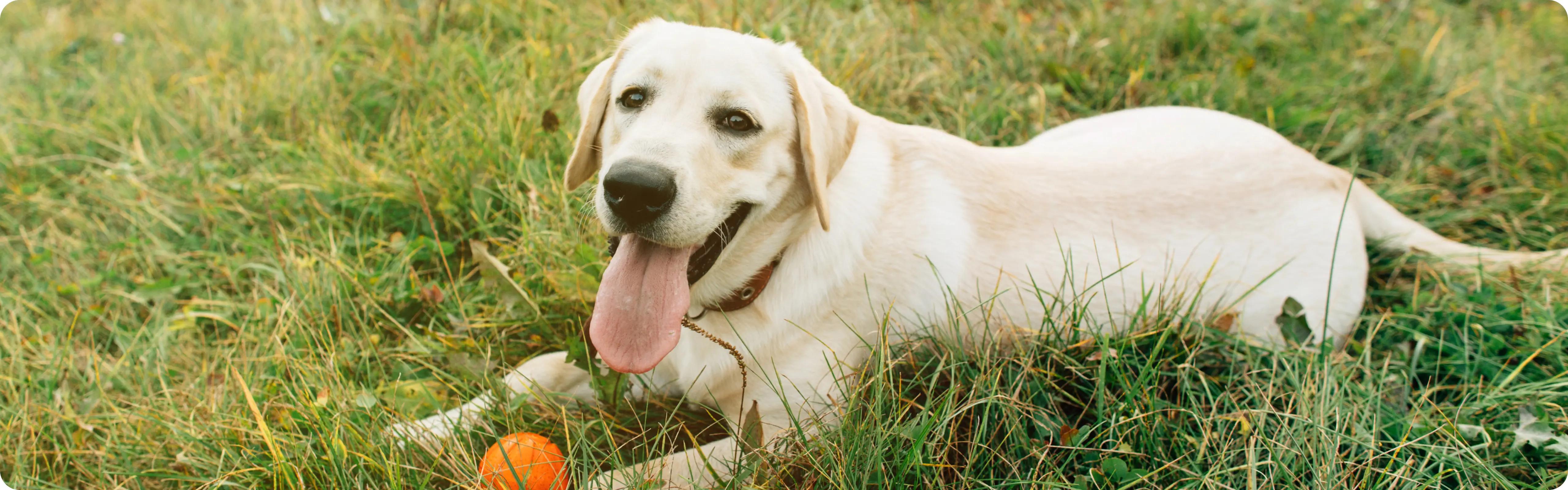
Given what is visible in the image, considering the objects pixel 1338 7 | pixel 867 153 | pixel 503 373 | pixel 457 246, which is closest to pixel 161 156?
pixel 457 246

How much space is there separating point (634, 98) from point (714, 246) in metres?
0.43

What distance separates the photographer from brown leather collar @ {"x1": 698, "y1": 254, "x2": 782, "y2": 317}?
2.27 meters

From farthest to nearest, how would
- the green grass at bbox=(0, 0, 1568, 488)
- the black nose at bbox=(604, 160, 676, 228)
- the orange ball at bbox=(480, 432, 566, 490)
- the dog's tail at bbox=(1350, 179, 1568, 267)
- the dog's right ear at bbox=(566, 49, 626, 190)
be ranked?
1. the dog's tail at bbox=(1350, 179, 1568, 267)
2. the dog's right ear at bbox=(566, 49, 626, 190)
3. the green grass at bbox=(0, 0, 1568, 488)
4. the orange ball at bbox=(480, 432, 566, 490)
5. the black nose at bbox=(604, 160, 676, 228)

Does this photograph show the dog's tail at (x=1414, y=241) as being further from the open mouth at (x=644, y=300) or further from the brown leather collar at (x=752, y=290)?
the open mouth at (x=644, y=300)

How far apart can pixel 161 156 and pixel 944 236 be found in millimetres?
3505

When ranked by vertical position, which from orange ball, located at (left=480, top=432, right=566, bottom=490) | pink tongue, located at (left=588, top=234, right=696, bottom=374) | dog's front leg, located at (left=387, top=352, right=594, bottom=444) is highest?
pink tongue, located at (left=588, top=234, right=696, bottom=374)

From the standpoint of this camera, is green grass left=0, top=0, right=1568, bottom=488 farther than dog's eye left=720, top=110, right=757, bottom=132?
Yes

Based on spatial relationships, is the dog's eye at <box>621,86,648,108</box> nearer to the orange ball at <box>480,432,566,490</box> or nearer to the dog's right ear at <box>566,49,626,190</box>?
the dog's right ear at <box>566,49,626,190</box>

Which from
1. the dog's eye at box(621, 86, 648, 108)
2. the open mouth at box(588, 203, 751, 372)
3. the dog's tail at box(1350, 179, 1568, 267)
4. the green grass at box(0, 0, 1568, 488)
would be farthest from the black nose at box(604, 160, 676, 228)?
the dog's tail at box(1350, 179, 1568, 267)

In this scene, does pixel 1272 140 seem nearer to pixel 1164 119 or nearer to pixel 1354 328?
pixel 1164 119

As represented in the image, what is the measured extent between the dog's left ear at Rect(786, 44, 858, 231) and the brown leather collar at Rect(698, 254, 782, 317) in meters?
0.21

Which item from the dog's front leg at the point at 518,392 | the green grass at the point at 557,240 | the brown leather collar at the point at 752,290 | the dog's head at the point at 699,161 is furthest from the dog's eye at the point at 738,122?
the dog's front leg at the point at 518,392

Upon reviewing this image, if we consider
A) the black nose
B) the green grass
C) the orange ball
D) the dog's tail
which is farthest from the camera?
the dog's tail

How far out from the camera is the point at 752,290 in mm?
2271
